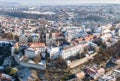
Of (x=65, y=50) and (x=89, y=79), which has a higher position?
(x=65, y=50)

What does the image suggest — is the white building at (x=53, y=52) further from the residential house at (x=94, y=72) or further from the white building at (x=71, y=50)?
the residential house at (x=94, y=72)

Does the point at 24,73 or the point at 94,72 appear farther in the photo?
the point at 24,73

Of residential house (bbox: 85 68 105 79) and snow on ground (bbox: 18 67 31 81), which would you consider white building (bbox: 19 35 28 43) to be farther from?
residential house (bbox: 85 68 105 79)

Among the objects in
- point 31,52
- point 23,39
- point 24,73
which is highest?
point 31,52

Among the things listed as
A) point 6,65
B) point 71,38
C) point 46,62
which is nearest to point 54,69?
point 46,62

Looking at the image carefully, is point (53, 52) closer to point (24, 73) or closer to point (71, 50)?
point (71, 50)

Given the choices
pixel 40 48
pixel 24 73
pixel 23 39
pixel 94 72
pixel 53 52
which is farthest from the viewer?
pixel 23 39

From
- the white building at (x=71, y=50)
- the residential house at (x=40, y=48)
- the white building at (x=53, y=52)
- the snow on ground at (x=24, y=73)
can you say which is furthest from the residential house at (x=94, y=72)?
the snow on ground at (x=24, y=73)

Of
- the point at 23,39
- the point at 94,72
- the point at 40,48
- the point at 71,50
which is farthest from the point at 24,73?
the point at 23,39

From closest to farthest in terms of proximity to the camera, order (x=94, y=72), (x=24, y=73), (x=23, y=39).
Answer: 1. (x=94, y=72)
2. (x=24, y=73)
3. (x=23, y=39)

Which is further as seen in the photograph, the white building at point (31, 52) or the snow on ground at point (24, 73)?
the white building at point (31, 52)

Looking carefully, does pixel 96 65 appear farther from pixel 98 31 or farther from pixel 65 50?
pixel 98 31
